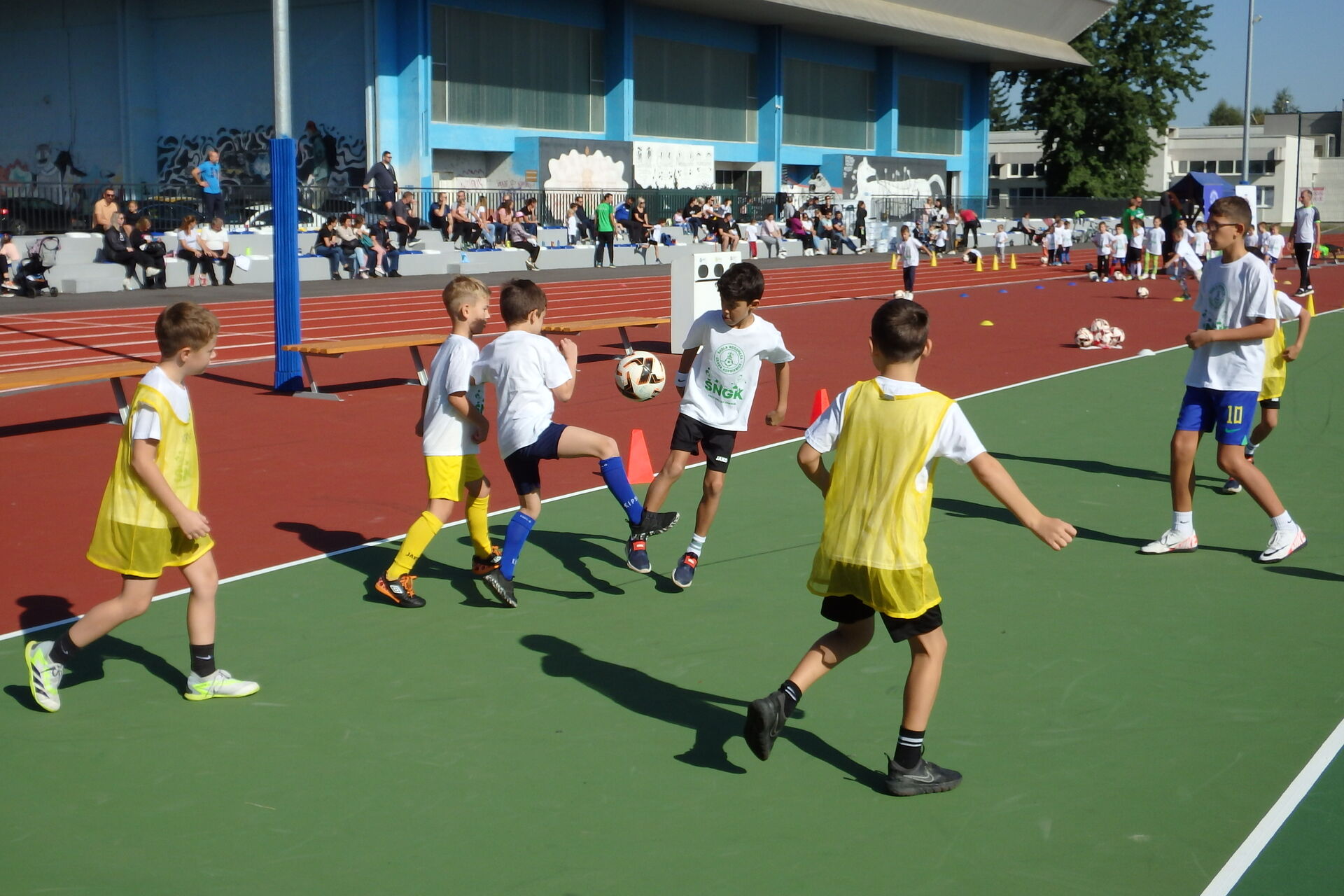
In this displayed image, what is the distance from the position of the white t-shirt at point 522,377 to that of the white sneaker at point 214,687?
6.24ft

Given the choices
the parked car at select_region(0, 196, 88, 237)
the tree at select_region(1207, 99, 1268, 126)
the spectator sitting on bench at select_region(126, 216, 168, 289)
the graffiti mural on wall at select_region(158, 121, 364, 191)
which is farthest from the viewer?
the tree at select_region(1207, 99, 1268, 126)

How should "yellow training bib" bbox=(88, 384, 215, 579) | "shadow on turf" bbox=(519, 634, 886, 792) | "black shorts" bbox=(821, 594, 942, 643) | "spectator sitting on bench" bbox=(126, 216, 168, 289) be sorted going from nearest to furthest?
"black shorts" bbox=(821, 594, 942, 643) < "shadow on turf" bbox=(519, 634, 886, 792) < "yellow training bib" bbox=(88, 384, 215, 579) < "spectator sitting on bench" bbox=(126, 216, 168, 289)

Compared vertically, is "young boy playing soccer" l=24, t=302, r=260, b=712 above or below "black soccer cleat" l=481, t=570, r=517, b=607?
above

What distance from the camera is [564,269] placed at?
1358 inches

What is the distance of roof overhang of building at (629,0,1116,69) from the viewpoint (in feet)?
160

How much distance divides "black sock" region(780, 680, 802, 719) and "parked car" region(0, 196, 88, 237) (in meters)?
25.2

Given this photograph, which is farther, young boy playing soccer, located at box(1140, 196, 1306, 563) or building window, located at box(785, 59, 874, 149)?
building window, located at box(785, 59, 874, 149)

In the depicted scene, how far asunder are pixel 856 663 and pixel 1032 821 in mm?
1630

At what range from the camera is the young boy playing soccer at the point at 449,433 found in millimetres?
6836

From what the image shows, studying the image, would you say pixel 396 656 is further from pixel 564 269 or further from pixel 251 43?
pixel 251 43

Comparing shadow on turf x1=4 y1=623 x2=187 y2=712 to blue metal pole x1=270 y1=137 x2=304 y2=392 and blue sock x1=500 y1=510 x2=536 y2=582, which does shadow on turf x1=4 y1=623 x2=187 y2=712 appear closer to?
blue sock x1=500 y1=510 x2=536 y2=582

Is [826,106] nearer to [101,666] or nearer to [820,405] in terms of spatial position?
[820,405]

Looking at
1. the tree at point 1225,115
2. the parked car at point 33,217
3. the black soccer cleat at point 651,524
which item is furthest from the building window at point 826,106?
the tree at point 1225,115

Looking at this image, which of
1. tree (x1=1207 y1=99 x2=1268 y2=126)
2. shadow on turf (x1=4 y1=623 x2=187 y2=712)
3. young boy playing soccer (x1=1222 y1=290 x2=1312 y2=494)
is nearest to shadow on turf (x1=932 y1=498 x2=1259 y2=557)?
young boy playing soccer (x1=1222 y1=290 x2=1312 y2=494)
